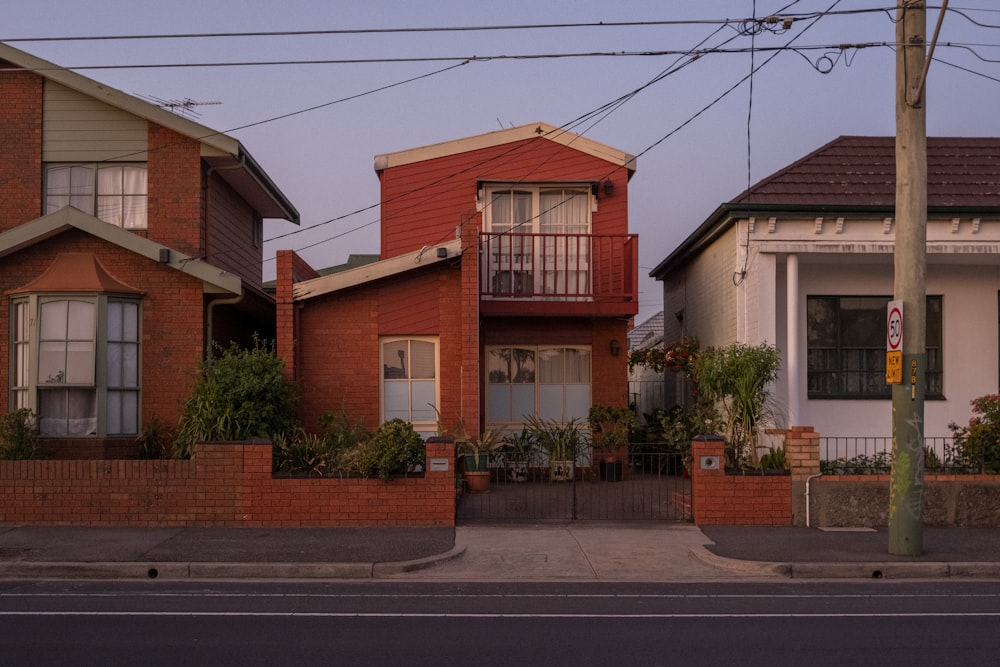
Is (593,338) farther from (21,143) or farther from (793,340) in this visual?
(21,143)

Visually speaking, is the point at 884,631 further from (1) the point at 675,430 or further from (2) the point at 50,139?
(2) the point at 50,139

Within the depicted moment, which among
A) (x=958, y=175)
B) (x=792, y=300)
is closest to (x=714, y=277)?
(x=792, y=300)

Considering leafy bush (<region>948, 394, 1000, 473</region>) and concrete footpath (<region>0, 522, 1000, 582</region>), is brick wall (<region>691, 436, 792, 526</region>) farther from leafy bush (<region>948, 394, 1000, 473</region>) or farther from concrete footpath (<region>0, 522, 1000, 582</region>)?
leafy bush (<region>948, 394, 1000, 473</region>)

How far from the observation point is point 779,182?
16.0 metres

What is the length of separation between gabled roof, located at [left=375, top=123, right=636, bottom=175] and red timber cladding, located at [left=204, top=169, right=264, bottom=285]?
3.05m

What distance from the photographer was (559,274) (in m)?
18.1

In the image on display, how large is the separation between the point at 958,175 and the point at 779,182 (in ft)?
10.6

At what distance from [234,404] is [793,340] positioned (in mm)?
8593

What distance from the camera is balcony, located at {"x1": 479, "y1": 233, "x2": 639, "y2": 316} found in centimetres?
1717

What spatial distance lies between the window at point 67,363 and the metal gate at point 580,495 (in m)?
5.76

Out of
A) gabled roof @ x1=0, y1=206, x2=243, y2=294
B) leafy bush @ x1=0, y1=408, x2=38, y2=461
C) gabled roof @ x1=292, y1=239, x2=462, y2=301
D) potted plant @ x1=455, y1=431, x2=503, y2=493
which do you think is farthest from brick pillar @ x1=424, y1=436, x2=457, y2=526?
leafy bush @ x1=0, y1=408, x2=38, y2=461

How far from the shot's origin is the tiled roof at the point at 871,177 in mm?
15859

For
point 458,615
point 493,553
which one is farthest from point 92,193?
point 458,615

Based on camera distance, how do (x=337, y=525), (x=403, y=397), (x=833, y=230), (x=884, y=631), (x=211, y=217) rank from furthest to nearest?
(x=211, y=217) < (x=403, y=397) < (x=833, y=230) < (x=337, y=525) < (x=884, y=631)
